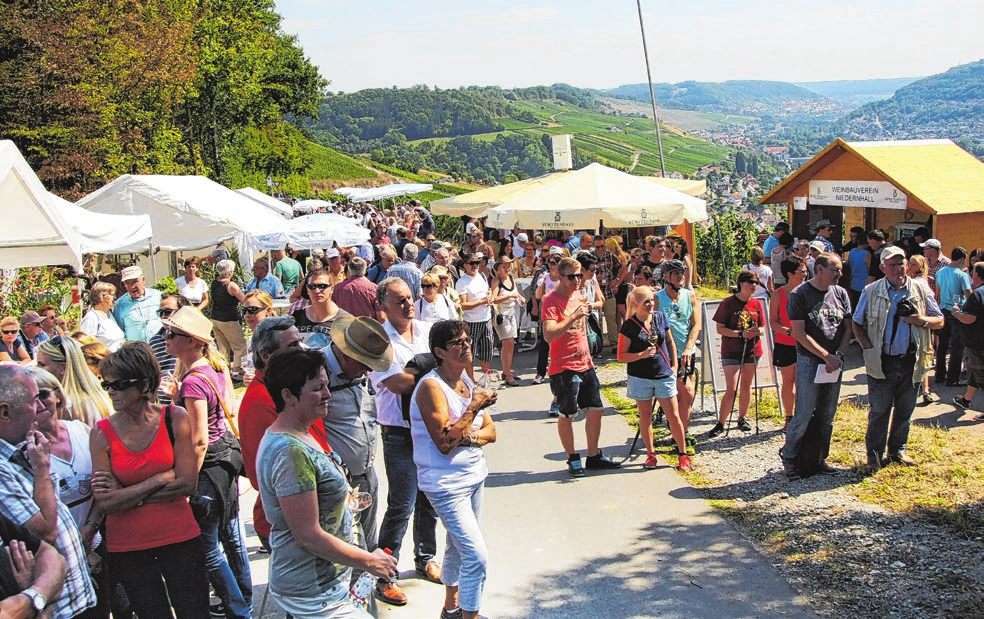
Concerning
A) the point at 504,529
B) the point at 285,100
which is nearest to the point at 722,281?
the point at 504,529

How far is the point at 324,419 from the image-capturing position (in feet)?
15.1

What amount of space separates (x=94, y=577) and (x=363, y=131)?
160m

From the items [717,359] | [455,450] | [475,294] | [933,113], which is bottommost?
[717,359]

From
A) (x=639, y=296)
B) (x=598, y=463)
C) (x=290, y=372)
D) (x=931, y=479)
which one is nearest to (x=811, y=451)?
(x=931, y=479)

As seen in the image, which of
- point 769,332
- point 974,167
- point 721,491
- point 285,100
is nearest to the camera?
point 721,491

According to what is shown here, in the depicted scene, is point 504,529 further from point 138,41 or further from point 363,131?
point 363,131

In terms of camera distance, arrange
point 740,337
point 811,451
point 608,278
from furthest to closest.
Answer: point 608,278 < point 740,337 < point 811,451

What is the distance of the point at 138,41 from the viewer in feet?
81.7

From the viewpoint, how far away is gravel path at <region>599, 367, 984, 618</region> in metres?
4.91

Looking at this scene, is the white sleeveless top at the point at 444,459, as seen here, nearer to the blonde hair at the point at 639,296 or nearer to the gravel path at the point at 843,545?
the gravel path at the point at 843,545

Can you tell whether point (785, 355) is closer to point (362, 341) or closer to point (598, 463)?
point (598, 463)

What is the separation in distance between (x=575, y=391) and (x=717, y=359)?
8.41ft

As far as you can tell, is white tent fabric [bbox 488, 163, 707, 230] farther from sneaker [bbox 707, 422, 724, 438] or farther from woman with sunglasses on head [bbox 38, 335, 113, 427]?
woman with sunglasses on head [bbox 38, 335, 113, 427]

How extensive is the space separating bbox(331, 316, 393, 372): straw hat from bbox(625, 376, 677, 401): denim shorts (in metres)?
3.28
